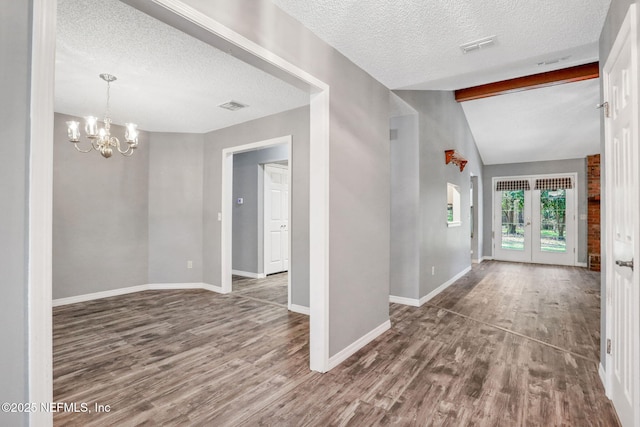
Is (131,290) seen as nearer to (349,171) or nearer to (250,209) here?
(250,209)

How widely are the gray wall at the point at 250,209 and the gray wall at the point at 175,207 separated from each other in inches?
45.0

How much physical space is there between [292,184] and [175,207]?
2.25 metres

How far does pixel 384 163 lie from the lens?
3.31 m

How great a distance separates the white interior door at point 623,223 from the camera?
154 centimetres

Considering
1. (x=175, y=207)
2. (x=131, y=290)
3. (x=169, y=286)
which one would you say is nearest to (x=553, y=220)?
(x=175, y=207)

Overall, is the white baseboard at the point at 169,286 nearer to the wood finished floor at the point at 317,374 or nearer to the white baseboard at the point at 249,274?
the wood finished floor at the point at 317,374

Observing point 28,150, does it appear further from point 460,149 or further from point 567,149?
point 567,149

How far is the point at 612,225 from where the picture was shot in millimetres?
2023

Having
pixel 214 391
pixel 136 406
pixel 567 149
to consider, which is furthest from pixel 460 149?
pixel 136 406

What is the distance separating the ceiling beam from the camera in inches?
172

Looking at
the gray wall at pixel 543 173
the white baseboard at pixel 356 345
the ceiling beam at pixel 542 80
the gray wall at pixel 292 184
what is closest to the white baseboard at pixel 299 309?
the gray wall at pixel 292 184

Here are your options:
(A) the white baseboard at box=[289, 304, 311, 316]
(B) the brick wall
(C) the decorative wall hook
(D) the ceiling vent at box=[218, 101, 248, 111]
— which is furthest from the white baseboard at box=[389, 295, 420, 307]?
(B) the brick wall

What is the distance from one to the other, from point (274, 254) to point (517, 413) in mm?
4949

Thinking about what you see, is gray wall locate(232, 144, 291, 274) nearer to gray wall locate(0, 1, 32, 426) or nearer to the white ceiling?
the white ceiling
